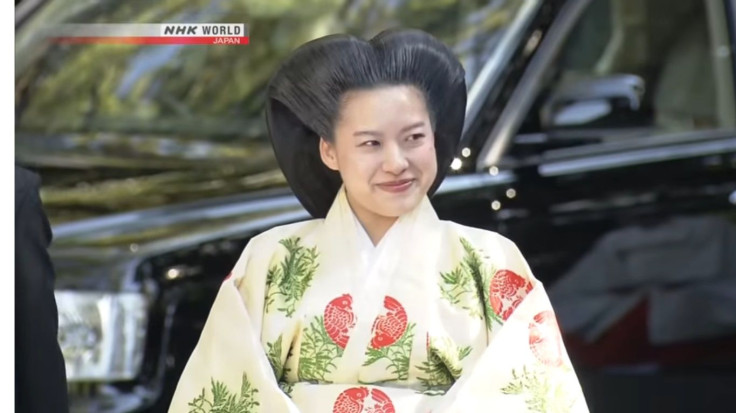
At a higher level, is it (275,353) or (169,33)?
(169,33)

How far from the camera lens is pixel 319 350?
2637 millimetres

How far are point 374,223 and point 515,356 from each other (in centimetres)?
34

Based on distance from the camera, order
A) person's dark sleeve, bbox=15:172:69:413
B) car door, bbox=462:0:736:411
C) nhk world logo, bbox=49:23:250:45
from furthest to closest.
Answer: car door, bbox=462:0:736:411, nhk world logo, bbox=49:23:250:45, person's dark sleeve, bbox=15:172:69:413

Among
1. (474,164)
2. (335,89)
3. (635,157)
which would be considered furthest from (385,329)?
(635,157)

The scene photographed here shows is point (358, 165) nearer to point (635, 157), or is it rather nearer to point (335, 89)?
point (335, 89)

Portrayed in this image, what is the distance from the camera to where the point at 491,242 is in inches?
106

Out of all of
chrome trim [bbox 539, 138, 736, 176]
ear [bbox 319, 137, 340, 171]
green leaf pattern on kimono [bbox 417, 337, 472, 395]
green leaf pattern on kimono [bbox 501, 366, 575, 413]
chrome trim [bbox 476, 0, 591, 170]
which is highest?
chrome trim [bbox 476, 0, 591, 170]

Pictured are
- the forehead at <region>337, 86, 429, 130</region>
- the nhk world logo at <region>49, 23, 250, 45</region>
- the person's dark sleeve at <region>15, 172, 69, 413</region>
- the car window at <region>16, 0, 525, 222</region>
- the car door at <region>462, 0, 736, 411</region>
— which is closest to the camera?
the person's dark sleeve at <region>15, 172, 69, 413</region>

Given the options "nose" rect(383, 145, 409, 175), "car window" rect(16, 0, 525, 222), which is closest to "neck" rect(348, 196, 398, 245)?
"nose" rect(383, 145, 409, 175)

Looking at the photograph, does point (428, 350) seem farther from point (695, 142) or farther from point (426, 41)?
point (695, 142)

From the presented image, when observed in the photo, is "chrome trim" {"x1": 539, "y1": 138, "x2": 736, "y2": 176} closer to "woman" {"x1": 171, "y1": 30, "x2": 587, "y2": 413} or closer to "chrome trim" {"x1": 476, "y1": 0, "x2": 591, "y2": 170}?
"chrome trim" {"x1": 476, "y1": 0, "x2": 591, "y2": 170}

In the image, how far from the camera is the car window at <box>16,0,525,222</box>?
3.24 meters

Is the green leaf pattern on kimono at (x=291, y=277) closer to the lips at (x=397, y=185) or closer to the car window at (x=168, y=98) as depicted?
the lips at (x=397, y=185)

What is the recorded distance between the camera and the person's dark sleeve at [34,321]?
2443mm
